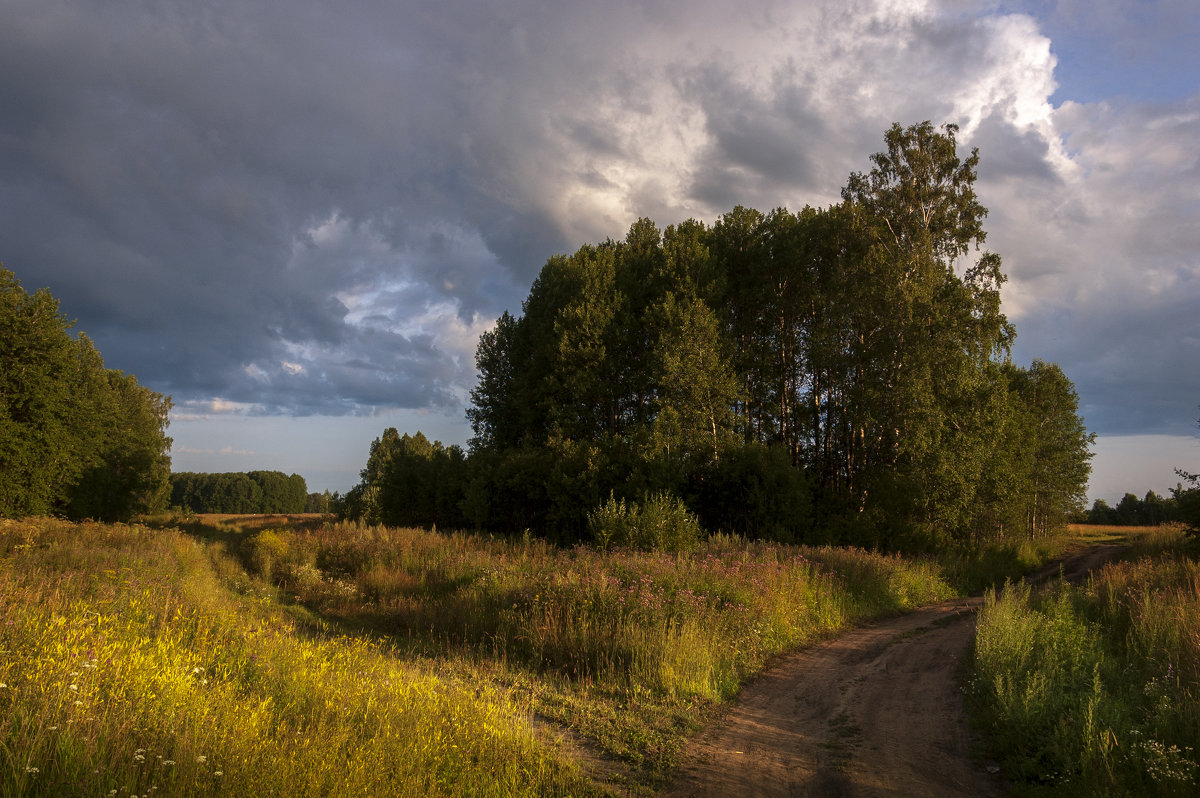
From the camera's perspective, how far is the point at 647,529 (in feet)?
57.1

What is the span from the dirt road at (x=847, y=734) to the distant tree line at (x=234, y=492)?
12742 centimetres

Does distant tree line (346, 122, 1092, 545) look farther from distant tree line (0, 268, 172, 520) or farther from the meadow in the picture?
distant tree line (0, 268, 172, 520)

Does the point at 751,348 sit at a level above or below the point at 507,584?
above

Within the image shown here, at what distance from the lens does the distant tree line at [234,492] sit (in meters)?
123

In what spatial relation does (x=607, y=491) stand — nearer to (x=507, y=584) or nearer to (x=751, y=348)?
(x=751, y=348)

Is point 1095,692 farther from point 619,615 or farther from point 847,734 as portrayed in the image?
point 619,615

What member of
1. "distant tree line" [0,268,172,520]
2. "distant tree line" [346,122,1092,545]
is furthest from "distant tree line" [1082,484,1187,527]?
"distant tree line" [0,268,172,520]

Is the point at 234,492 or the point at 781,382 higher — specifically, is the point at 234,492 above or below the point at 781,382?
below

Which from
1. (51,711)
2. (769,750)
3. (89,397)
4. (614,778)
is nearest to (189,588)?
(51,711)

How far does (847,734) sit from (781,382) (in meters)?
27.1

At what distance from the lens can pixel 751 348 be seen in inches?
1264

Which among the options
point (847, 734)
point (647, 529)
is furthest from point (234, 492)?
point (847, 734)

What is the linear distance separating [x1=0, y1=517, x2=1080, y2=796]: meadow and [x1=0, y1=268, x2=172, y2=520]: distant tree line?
2069 centimetres

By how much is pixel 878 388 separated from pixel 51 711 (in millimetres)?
27568
